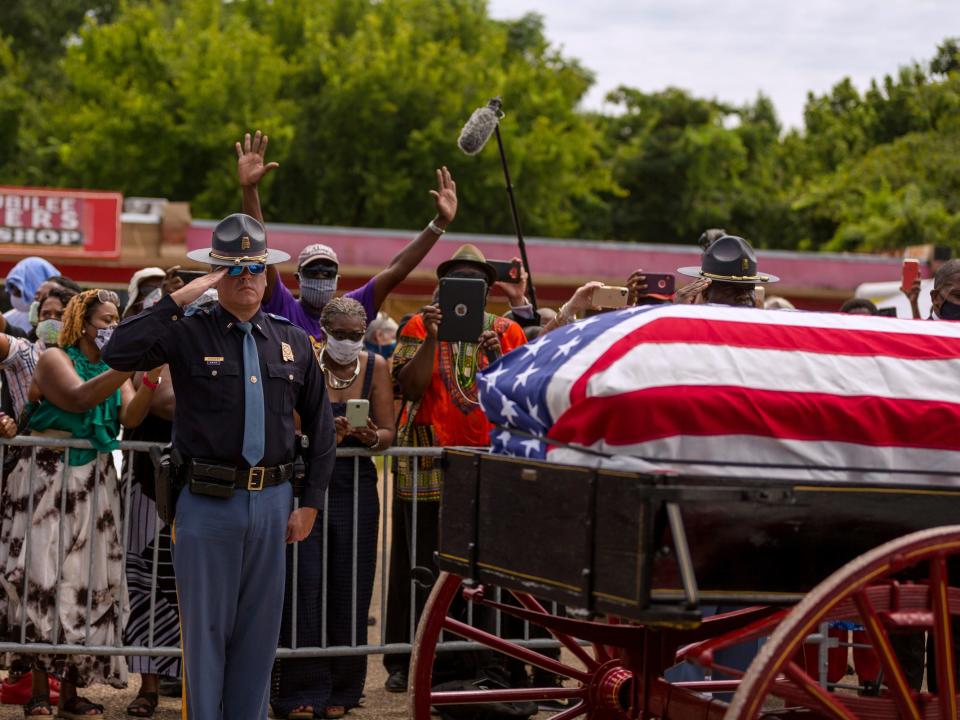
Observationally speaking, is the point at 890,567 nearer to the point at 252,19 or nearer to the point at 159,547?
the point at 159,547

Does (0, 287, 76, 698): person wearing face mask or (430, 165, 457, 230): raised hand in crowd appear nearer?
(0, 287, 76, 698): person wearing face mask

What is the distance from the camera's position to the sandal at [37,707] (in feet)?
22.8

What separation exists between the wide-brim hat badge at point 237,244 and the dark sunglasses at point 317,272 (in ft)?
5.69

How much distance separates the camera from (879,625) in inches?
168

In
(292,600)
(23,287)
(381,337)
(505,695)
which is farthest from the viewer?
(381,337)

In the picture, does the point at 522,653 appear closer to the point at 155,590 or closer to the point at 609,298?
the point at 609,298

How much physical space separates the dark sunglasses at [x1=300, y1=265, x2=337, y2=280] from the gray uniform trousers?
6.66 feet

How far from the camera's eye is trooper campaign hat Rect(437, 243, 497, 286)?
8055 millimetres

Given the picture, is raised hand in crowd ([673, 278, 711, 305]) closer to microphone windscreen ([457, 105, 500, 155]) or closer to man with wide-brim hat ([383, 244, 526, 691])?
man with wide-brim hat ([383, 244, 526, 691])

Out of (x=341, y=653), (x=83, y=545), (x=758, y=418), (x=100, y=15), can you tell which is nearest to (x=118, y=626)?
(x=83, y=545)

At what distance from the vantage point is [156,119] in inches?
1647

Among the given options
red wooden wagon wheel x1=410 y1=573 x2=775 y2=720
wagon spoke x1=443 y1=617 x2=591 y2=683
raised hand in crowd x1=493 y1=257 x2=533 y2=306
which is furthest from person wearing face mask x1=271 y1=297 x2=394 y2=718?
red wooden wagon wheel x1=410 y1=573 x2=775 y2=720

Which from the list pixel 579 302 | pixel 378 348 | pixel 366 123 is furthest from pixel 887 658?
pixel 366 123

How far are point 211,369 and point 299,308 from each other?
1.98m
